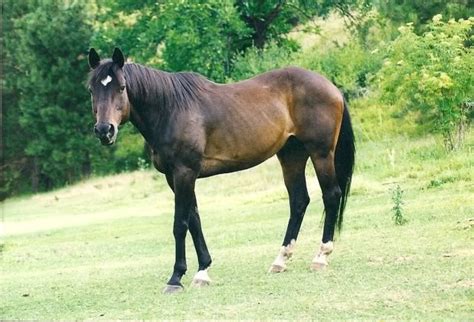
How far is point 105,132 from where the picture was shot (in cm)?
898

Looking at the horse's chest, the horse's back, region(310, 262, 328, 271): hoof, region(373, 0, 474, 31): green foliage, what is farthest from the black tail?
region(373, 0, 474, 31): green foliage

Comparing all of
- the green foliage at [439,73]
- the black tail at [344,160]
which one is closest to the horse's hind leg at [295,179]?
the black tail at [344,160]

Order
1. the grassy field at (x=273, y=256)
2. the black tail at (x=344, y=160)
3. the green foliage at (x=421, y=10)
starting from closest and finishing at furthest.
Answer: the grassy field at (x=273, y=256) < the black tail at (x=344, y=160) < the green foliage at (x=421, y=10)

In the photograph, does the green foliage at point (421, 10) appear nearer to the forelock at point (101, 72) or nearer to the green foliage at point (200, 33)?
the green foliage at point (200, 33)

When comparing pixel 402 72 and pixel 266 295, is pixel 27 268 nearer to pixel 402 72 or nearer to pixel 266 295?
pixel 266 295

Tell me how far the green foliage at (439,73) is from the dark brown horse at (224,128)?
853cm

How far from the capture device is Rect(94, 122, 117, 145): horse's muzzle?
8.96 metres

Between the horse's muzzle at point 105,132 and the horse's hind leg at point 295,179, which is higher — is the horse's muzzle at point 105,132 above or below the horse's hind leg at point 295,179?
above

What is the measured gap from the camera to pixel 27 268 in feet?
45.5

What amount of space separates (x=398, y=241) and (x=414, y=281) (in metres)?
2.69

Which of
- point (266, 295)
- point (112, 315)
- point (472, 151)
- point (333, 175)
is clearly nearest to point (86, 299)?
point (112, 315)

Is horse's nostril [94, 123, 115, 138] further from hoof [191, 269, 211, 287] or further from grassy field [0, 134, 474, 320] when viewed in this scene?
hoof [191, 269, 211, 287]

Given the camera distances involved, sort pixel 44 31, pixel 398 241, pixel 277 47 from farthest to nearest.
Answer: pixel 44 31 → pixel 277 47 → pixel 398 241

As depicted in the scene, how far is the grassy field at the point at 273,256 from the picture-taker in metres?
7.98
